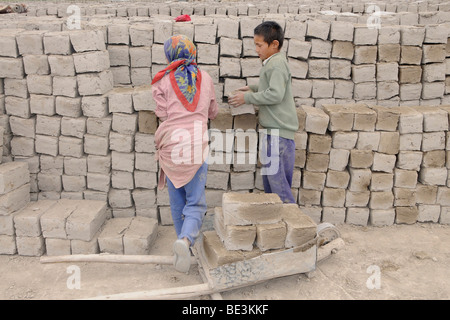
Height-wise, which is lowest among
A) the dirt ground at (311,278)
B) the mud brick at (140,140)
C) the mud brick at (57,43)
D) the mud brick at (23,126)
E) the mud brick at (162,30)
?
the dirt ground at (311,278)

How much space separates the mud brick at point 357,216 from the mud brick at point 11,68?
4273mm

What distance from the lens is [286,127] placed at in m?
4.05

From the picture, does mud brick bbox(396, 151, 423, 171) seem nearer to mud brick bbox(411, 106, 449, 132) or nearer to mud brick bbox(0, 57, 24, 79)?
mud brick bbox(411, 106, 449, 132)

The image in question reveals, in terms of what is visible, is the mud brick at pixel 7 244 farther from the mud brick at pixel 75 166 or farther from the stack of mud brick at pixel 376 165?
the stack of mud brick at pixel 376 165

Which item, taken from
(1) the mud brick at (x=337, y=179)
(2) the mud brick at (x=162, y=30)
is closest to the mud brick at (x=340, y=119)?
(1) the mud brick at (x=337, y=179)

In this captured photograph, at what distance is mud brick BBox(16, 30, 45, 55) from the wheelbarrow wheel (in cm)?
370

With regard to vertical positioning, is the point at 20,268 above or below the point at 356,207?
below

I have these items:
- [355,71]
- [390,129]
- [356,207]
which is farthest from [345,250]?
[355,71]

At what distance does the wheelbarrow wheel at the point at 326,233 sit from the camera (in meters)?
4.16

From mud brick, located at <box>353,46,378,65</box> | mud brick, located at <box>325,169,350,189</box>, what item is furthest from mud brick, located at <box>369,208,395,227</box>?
mud brick, located at <box>353,46,378,65</box>

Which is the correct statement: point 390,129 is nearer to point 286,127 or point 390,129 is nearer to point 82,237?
point 286,127

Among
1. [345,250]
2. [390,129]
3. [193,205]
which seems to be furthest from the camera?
[390,129]

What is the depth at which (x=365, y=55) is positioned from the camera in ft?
16.9
